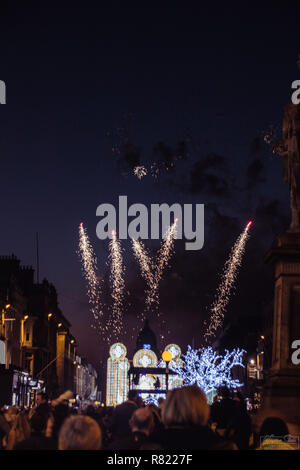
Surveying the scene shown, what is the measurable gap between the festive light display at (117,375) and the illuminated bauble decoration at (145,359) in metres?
1.39

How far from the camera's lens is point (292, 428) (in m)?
16.2

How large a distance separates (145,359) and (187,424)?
6257cm

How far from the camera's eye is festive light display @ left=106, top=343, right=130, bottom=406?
2581 inches

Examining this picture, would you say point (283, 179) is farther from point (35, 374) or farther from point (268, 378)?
point (35, 374)

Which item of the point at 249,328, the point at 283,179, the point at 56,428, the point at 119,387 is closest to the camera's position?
the point at 56,428

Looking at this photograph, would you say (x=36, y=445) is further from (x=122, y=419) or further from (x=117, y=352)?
(x=117, y=352)

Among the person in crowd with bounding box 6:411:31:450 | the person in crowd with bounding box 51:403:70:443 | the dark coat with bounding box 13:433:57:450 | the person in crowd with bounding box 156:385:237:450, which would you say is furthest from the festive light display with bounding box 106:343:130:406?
the person in crowd with bounding box 156:385:237:450

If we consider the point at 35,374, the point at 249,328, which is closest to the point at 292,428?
the point at 35,374

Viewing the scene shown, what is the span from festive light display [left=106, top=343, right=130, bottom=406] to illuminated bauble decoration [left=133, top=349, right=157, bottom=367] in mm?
1389

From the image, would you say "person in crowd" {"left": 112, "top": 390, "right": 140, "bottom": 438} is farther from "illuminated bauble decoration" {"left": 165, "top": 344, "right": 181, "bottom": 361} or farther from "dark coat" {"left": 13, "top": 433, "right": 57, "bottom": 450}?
"illuminated bauble decoration" {"left": 165, "top": 344, "right": 181, "bottom": 361}

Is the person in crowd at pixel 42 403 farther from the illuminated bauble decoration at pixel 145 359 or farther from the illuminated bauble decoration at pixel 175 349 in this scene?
the illuminated bauble decoration at pixel 145 359

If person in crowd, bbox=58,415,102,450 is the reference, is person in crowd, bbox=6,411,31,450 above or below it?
below

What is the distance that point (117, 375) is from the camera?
67.2 meters
